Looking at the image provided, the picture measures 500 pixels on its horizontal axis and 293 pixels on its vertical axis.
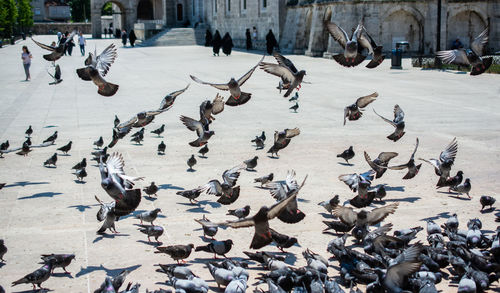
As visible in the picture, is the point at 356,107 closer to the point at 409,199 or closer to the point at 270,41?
the point at 409,199

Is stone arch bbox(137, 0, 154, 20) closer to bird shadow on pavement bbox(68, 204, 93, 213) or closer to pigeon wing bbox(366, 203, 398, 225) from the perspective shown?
bird shadow on pavement bbox(68, 204, 93, 213)

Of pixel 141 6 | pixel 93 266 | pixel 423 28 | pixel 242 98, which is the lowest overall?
pixel 93 266

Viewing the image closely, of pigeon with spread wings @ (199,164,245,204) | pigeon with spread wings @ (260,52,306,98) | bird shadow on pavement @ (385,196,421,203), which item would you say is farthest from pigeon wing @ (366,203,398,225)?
pigeon with spread wings @ (260,52,306,98)

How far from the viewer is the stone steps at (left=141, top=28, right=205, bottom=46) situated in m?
53.5

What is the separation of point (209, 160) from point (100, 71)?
2.45 metres

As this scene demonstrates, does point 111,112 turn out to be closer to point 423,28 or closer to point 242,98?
point 242,98

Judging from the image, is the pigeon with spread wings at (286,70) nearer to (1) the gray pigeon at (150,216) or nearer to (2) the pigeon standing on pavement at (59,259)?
(1) the gray pigeon at (150,216)

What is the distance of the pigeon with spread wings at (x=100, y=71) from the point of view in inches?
372

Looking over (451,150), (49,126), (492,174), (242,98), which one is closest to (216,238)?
(242,98)

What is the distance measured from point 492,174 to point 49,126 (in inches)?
384

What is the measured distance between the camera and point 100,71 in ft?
32.4

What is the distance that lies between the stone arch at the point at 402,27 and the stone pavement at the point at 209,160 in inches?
422

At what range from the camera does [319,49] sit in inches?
1399

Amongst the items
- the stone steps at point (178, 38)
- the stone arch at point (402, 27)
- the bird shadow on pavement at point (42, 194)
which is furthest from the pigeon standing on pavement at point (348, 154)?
the stone steps at point (178, 38)
